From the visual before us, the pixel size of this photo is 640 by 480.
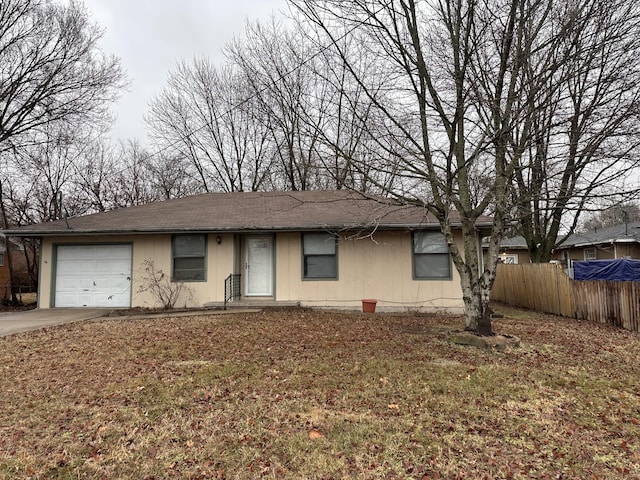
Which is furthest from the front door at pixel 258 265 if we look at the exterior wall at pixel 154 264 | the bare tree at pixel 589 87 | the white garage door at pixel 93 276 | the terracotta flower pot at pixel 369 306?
the bare tree at pixel 589 87

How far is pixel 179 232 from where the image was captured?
10445mm

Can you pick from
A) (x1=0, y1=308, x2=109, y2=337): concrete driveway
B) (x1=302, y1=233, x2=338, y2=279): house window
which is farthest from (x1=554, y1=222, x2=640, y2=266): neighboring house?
(x1=0, y1=308, x2=109, y2=337): concrete driveway

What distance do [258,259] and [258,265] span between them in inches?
6.8

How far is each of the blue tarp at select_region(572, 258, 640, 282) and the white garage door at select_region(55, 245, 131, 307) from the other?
17484 mm

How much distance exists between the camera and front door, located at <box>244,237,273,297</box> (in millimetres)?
10945

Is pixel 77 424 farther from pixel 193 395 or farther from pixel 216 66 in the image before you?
pixel 216 66

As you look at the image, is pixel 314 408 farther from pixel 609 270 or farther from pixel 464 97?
pixel 609 270

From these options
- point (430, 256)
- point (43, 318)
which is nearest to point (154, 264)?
point (43, 318)

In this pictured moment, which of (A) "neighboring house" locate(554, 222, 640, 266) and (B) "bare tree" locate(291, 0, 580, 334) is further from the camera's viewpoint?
(A) "neighboring house" locate(554, 222, 640, 266)

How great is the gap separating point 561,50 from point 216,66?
19425 millimetres

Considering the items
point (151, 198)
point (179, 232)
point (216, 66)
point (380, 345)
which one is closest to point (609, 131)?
point (380, 345)

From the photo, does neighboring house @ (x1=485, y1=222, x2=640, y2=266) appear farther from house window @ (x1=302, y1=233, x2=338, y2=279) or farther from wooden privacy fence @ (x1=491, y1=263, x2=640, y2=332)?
house window @ (x1=302, y1=233, x2=338, y2=279)

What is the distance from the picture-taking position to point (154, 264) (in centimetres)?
1084

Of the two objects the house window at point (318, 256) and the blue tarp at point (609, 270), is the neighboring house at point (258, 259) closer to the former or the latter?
the house window at point (318, 256)
